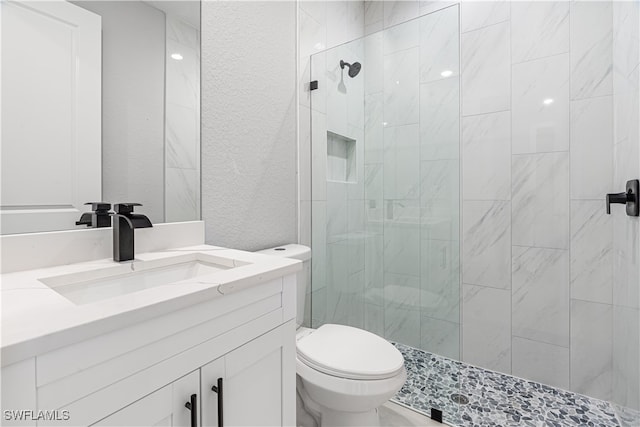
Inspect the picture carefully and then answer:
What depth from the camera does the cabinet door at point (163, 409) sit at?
1.79ft

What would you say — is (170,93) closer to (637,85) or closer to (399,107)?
(399,107)

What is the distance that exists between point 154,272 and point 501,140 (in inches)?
75.1

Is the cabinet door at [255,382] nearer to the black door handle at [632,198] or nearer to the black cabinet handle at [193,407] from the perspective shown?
the black cabinet handle at [193,407]

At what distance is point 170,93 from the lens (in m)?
1.17

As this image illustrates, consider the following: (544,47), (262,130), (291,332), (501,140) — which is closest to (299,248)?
(262,130)

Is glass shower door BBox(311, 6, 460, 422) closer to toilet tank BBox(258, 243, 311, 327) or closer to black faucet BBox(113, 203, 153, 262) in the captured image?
toilet tank BBox(258, 243, 311, 327)

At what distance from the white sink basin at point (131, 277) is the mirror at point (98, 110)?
0.19 metres

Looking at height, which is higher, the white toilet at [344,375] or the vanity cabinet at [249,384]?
the vanity cabinet at [249,384]

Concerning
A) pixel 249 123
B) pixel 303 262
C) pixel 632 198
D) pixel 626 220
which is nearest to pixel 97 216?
pixel 249 123

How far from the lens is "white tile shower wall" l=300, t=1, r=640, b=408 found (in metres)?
1.59

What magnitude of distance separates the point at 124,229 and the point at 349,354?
3.03ft

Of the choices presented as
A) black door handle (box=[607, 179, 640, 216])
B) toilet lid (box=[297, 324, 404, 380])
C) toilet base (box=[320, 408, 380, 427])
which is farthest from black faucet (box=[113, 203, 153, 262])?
black door handle (box=[607, 179, 640, 216])

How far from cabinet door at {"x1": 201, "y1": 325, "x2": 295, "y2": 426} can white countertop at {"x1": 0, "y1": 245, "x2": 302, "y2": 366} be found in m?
0.16

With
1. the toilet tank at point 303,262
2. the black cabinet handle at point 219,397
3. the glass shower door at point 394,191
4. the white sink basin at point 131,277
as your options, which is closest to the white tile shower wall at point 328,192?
the glass shower door at point 394,191
